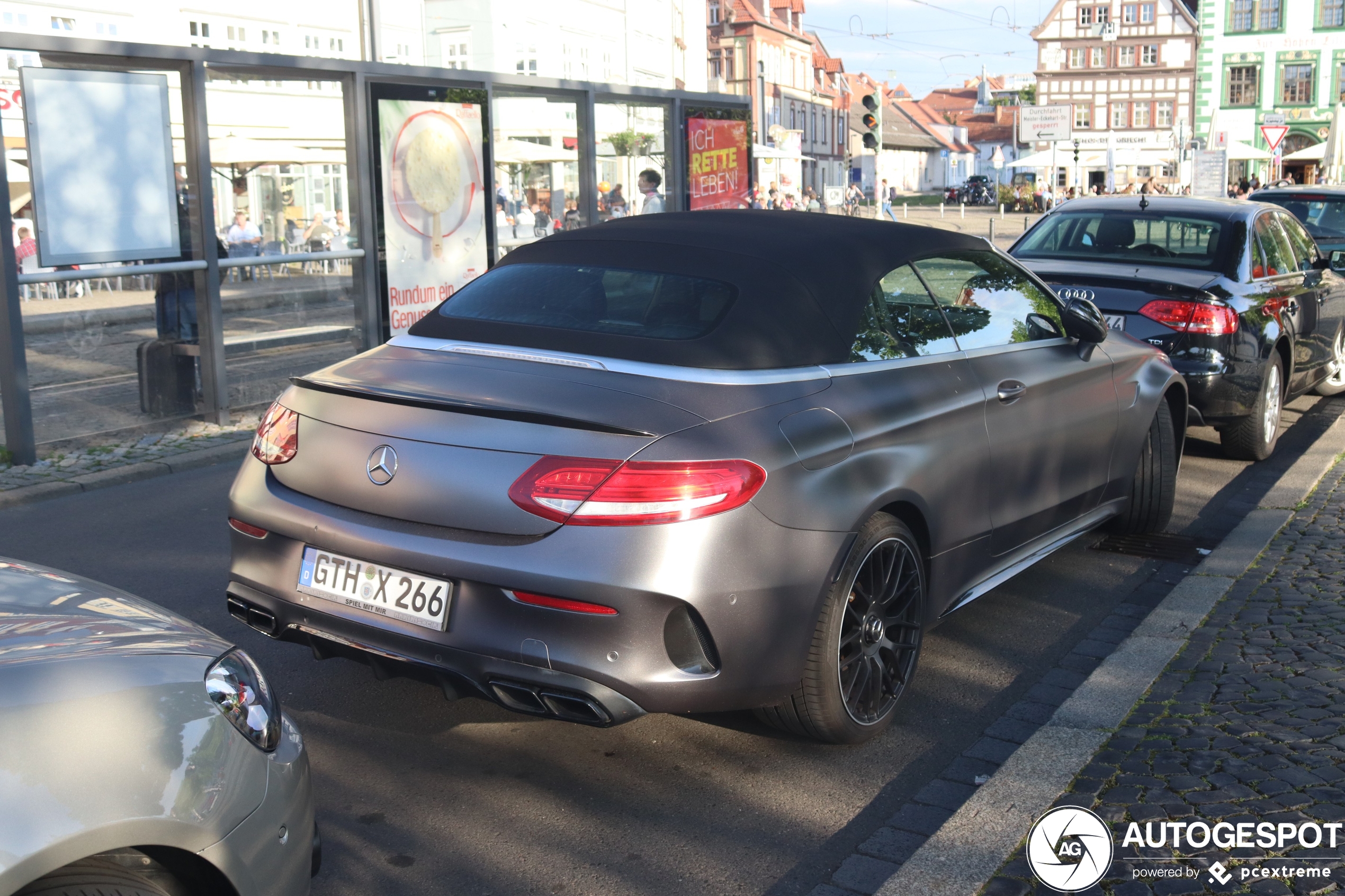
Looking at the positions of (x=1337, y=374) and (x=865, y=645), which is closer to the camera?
(x=865, y=645)

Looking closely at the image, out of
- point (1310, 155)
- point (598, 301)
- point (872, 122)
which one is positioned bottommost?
point (598, 301)

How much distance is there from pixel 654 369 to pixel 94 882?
2.17 meters

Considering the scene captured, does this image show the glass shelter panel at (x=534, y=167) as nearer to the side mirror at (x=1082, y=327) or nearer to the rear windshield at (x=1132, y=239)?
the rear windshield at (x=1132, y=239)

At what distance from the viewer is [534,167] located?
1293 centimetres

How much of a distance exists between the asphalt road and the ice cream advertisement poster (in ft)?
19.6

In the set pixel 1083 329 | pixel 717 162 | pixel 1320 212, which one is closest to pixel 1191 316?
pixel 1083 329

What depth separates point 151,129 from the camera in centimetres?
893

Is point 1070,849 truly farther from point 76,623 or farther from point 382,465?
point 76,623

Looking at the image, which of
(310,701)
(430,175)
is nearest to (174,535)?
(310,701)

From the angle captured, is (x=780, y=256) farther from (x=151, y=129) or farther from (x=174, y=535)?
(x=151, y=129)

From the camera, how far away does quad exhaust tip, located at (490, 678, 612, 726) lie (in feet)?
11.1

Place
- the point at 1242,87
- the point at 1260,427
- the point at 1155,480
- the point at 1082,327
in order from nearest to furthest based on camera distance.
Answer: the point at 1082,327 < the point at 1155,480 < the point at 1260,427 < the point at 1242,87

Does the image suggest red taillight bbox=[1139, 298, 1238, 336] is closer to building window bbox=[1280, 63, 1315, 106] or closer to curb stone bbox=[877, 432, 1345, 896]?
curb stone bbox=[877, 432, 1345, 896]

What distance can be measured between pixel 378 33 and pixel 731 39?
72113 millimetres
